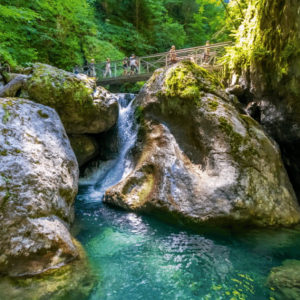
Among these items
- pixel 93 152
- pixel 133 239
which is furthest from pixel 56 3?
pixel 133 239

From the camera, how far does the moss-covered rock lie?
2.82m

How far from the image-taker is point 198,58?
1220 cm

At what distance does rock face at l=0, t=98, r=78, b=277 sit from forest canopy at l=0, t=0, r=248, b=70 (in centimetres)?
728

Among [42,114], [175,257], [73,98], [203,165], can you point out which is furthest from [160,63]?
[175,257]

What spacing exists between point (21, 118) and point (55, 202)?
198 centimetres

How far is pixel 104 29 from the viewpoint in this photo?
20.9 m

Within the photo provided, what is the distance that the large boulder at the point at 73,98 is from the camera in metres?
7.07

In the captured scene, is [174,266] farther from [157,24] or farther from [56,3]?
[157,24]

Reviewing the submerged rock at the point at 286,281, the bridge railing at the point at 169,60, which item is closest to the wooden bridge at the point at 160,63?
the bridge railing at the point at 169,60

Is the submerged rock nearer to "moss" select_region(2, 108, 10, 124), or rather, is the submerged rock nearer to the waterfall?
the waterfall

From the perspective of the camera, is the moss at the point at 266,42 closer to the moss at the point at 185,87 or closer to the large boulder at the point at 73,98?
the moss at the point at 185,87

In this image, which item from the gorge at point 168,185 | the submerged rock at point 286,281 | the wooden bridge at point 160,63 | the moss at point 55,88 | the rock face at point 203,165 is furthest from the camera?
the wooden bridge at point 160,63

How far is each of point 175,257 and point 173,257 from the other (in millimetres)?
34

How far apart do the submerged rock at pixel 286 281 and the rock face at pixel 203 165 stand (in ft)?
4.03
